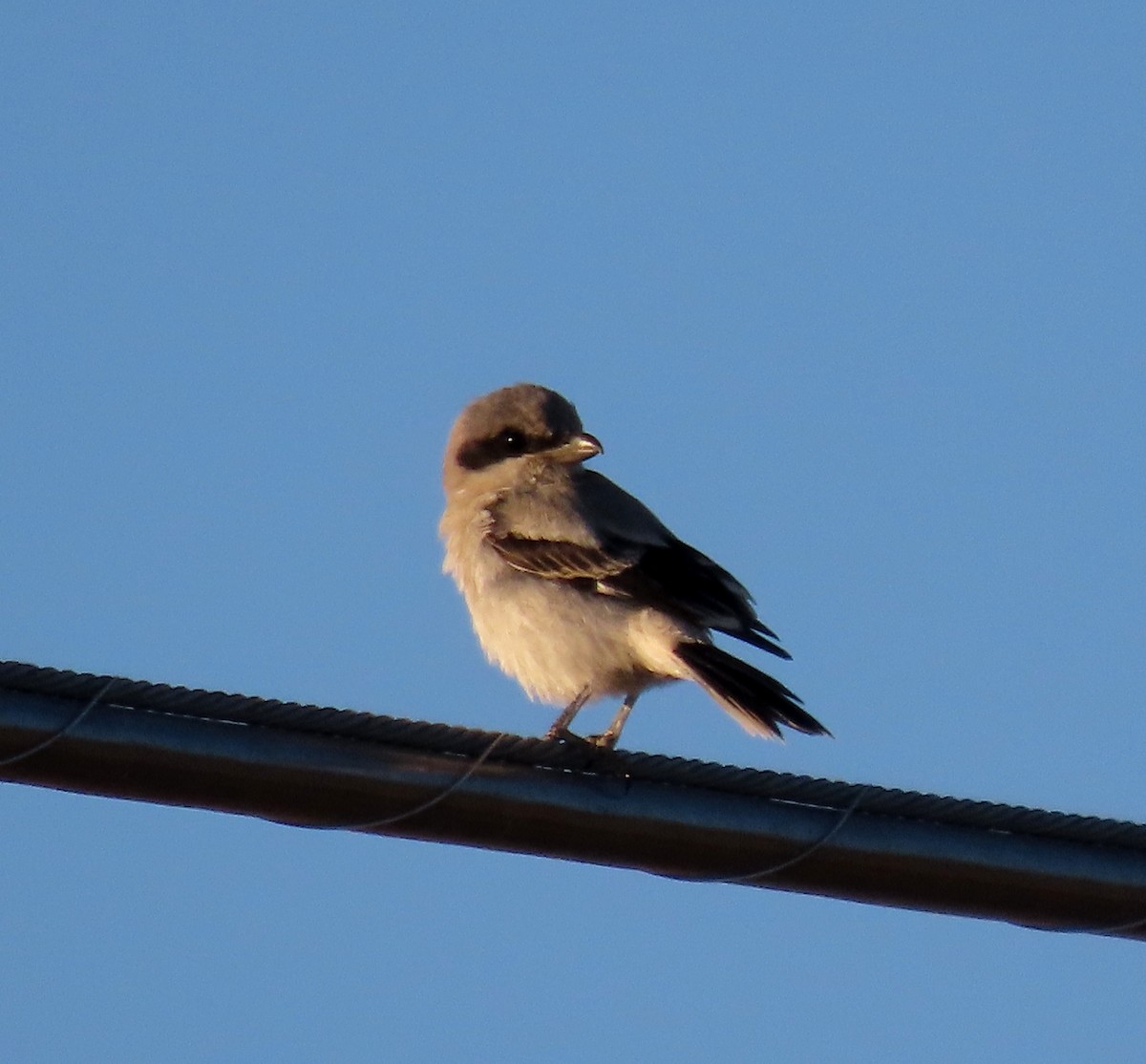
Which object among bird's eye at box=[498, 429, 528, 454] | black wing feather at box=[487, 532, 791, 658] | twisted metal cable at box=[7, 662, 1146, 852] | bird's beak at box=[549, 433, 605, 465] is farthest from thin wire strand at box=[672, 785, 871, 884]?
bird's eye at box=[498, 429, 528, 454]

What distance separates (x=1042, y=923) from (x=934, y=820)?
13.7 inches

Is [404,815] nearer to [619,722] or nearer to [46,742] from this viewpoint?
[46,742]

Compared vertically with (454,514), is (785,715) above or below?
below

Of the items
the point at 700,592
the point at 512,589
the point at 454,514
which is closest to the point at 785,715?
the point at 700,592

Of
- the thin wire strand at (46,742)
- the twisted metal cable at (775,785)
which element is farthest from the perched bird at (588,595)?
the thin wire strand at (46,742)

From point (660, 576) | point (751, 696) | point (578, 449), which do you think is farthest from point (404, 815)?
point (578, 449)

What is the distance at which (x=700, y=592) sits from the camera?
7613 mm

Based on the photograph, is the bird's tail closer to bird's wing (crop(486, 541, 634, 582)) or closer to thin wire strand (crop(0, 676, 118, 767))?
bird's wing (crop(486, 541, 634, 582))

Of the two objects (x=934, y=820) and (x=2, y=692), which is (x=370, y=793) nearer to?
(x=2, y=692)

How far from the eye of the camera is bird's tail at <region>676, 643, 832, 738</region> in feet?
21.9

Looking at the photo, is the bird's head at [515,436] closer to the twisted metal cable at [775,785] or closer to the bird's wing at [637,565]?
the bird's wing at [637,565]

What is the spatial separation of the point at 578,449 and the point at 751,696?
90.5 inches

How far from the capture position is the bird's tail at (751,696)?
21.9 feet

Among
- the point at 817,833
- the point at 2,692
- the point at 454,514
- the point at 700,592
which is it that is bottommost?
the point at 2,692
